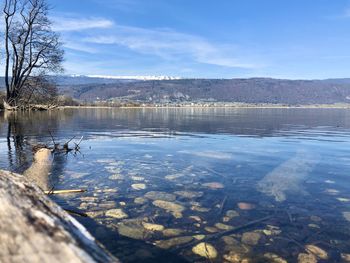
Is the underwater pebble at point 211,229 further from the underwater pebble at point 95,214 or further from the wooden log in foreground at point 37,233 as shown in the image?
the wooden log in foreground at point 37,233

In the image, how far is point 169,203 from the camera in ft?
24.5

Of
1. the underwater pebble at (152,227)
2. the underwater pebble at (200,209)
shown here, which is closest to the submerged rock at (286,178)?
the underwater pebble at (200,209)

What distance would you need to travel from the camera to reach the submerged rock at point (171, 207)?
269 inches

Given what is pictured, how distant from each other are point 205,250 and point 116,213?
214 centimetres

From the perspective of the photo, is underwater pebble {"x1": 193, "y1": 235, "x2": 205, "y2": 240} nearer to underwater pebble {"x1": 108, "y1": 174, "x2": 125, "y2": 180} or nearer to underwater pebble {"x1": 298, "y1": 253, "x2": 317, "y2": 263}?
underwater pebble {"x1": 298, "y1": 253, "x2": 317, "y2": 263}

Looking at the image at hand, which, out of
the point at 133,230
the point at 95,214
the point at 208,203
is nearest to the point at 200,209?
the point at 208,203

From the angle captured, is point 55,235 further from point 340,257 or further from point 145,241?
point 340,257

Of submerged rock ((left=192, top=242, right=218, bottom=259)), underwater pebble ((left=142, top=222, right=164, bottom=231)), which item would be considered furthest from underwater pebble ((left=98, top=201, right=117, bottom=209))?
submerged rock ((left=192, top=242, right=218, bottom=259))

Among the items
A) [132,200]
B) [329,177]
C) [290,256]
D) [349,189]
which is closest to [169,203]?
[132,200]

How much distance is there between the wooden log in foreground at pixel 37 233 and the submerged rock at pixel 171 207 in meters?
3.66

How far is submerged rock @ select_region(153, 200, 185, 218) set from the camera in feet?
22.4

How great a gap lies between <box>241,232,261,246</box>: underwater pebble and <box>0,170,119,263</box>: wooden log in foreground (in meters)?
3.03

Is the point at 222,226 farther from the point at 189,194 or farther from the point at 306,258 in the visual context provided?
the point at 189,194

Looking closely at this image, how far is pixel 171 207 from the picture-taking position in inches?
283
